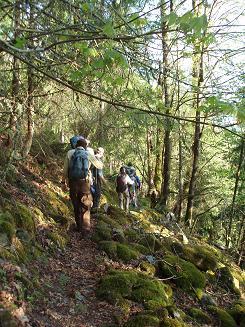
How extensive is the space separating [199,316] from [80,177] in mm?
3514

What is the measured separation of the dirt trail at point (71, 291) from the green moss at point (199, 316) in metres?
1.80

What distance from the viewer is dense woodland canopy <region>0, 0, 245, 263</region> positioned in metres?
3.44

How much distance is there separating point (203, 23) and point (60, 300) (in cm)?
452

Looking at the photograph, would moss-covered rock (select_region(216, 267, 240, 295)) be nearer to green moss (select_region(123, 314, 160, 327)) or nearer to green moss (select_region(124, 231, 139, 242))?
green moss (select_region(124, 231, 139, 242))

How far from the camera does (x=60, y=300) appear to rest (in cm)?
580

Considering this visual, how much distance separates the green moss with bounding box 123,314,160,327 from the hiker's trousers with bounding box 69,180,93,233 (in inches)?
125

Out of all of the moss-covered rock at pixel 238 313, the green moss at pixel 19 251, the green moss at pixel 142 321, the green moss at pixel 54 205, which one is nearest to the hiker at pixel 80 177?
the green moss at pixel 54 205

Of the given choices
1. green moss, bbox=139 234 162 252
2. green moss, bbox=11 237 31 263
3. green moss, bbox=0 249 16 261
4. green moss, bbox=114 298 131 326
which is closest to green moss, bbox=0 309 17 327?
green moss, bbox=0 249 16 261

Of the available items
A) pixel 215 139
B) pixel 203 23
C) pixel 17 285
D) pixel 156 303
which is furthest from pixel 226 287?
pixel 215 139

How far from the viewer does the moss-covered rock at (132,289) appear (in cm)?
632

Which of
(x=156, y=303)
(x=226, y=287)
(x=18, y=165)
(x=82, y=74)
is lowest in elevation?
(x=226, y=287)

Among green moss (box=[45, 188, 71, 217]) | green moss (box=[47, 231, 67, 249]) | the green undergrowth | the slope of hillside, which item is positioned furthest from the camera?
green moss (box=[45, 188, 71, 217])

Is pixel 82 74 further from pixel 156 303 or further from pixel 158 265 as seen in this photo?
pixel 158 265

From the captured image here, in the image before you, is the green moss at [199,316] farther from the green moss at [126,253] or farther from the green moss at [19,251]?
the green moss at [19,251]
